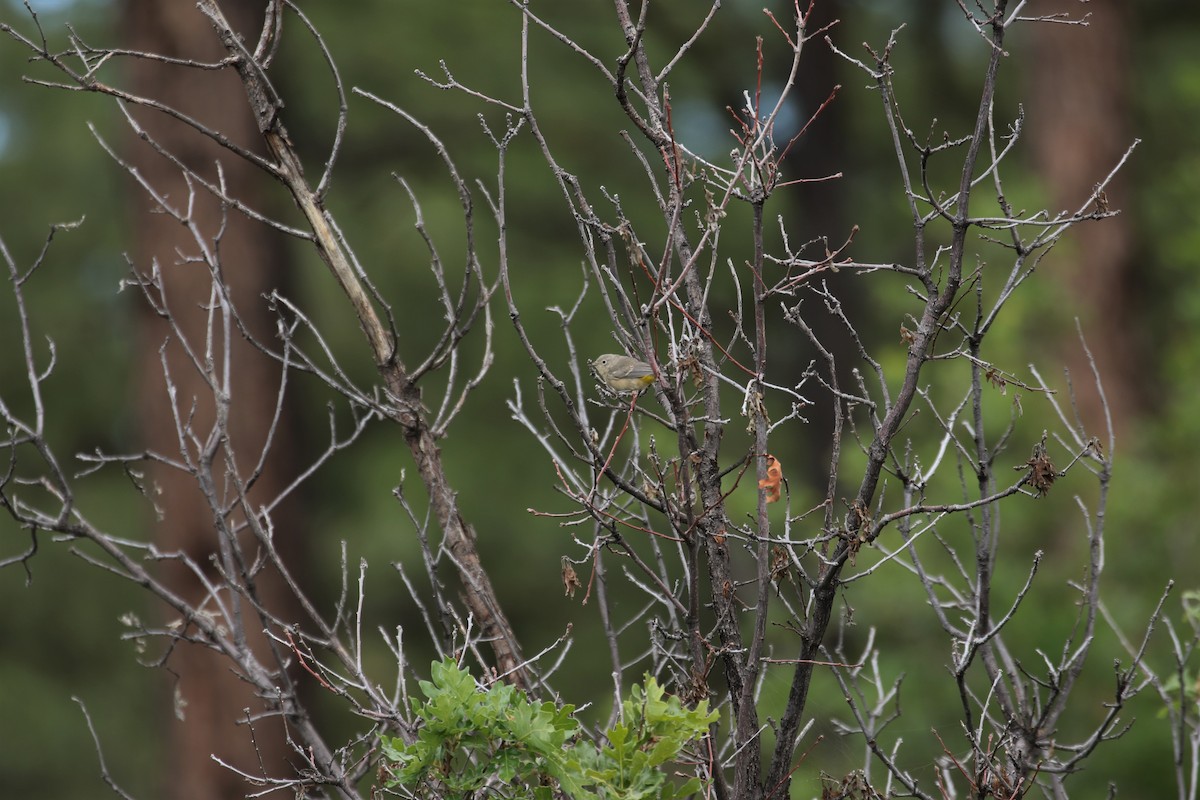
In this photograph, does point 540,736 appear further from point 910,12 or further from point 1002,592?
point 910,12

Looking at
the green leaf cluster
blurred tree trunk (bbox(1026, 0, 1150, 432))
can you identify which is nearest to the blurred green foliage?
blurred tree trunk (bbox(1026, 0, 1150, 432))

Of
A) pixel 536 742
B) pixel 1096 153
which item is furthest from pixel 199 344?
pixel 1096 153

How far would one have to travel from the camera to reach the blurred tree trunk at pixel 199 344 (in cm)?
717

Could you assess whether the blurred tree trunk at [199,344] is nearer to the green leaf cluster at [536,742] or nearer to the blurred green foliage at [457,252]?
the blurred green foliage at [457,252]

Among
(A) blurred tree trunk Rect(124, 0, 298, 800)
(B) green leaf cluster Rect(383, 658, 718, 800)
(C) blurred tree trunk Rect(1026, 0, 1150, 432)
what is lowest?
(A) blurred tree trunk Rect(124, 0, 298, 800)

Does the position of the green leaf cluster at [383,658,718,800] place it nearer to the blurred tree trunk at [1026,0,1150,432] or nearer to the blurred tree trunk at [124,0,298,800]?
the blurred tree trunk at [124,0,298,800]

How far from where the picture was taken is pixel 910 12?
12992mm

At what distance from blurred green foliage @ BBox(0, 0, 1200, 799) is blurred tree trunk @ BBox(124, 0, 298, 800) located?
0.54 metres

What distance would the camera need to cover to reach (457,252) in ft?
34.7

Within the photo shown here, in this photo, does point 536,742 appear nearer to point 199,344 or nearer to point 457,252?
point 199,344

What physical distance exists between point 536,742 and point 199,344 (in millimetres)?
5730

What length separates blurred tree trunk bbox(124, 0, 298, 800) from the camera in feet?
23.5

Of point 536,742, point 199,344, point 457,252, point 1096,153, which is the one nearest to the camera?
point 536,742

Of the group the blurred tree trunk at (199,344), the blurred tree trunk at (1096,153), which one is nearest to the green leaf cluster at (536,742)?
the blurred tree trunk at (199,344)
